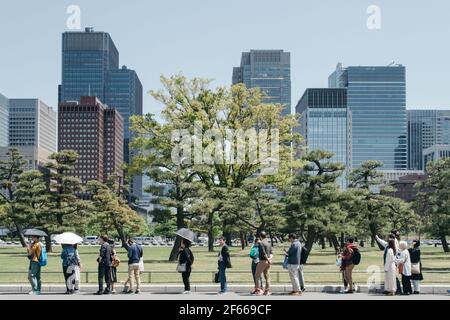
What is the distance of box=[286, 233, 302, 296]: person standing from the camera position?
19.8 m

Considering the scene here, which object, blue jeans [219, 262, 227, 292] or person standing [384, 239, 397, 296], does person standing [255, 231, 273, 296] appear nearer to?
blue jeans [219, 262, 227, 292]

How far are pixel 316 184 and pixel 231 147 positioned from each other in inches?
446

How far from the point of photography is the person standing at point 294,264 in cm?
1980

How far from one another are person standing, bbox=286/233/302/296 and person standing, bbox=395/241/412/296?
117 inches

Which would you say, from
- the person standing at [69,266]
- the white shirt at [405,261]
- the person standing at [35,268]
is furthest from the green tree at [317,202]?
the person standing at [35,268]

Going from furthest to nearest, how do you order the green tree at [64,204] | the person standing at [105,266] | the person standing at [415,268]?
1. the green tree at [64,204]
2. the person standing at [105,266]
3. the person standing at [415,268]

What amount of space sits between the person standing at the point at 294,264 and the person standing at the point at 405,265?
2967 mm

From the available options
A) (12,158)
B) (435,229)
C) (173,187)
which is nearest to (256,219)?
(173,187)

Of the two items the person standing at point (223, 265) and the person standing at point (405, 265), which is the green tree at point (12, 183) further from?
the person standing at point (405, 265)

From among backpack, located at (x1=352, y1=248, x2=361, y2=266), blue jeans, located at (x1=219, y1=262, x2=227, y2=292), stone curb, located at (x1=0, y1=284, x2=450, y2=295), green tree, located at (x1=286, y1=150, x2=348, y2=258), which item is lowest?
stone curb, located at (x1=0, y1=284, x2=450, y2=295)

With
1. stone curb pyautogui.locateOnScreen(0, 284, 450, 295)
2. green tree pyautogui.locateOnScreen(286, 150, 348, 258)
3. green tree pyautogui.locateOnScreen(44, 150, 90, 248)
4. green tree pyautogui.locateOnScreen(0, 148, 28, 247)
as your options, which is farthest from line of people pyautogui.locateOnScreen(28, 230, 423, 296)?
green tree pyautogui.locateOnScreen(0, 148, 28, 247)
